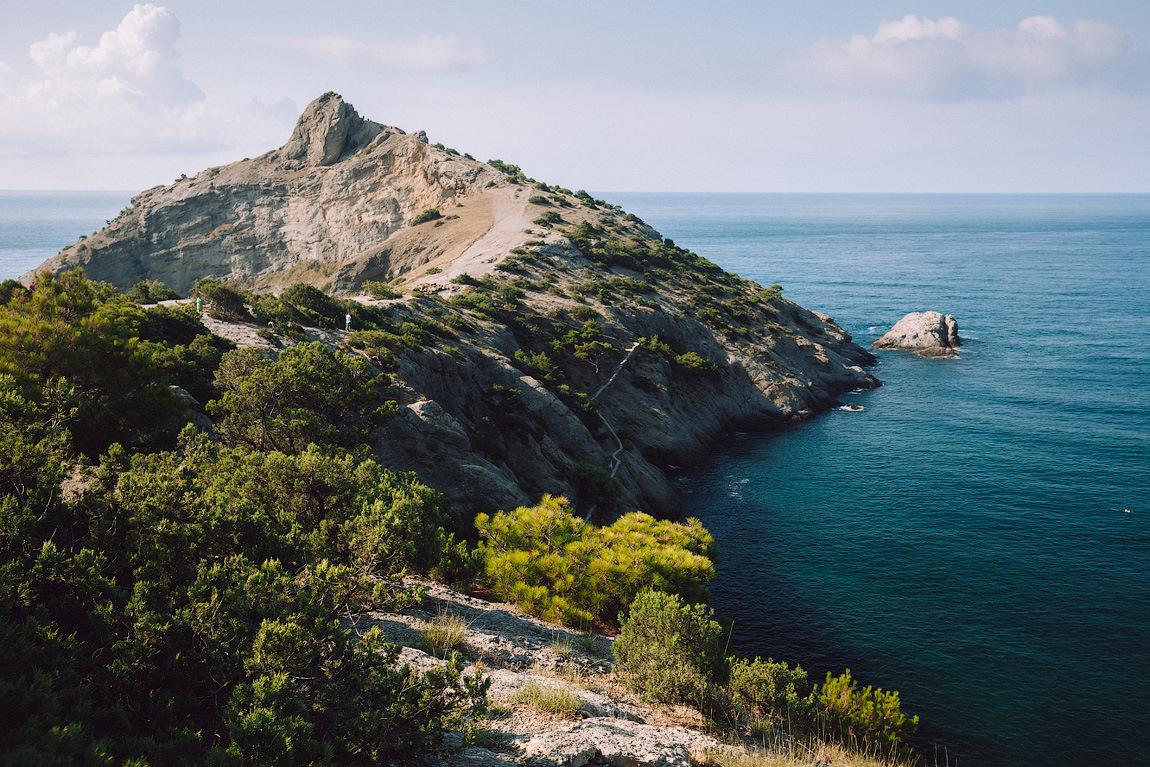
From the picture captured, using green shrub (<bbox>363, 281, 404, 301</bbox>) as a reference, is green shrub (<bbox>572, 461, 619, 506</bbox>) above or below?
below

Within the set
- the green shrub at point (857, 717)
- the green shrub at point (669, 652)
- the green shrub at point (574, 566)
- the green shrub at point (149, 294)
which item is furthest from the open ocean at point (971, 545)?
the green shrub at point (149, 294)

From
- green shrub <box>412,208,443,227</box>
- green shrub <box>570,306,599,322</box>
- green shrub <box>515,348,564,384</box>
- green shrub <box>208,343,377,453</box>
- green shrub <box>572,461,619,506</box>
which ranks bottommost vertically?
green shrub <box>572,461,619,506</box>

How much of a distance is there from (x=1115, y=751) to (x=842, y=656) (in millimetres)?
10742

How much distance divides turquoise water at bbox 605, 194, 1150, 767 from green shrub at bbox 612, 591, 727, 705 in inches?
669

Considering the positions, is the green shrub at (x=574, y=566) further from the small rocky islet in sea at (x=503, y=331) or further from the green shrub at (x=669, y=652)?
the green shrub at (x=669, y=652)

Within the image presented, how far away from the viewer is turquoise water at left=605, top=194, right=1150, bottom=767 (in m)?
29.3

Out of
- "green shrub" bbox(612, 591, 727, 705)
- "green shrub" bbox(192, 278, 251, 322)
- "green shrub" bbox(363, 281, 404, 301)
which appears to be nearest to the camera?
"green shrub" bbox(612, 591, 727, 705)

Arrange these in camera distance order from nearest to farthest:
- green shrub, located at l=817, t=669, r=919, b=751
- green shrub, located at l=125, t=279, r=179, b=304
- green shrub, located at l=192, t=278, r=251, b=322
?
green shrub, located at l=817, t=669, r=919, b=751
green shrub, located at l=192, t=278, r=251, b=322
green shrub, located at l=125, t=279, r=179, b=304

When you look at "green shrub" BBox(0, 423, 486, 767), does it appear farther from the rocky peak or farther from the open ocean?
the rocky peak

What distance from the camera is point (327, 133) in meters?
113

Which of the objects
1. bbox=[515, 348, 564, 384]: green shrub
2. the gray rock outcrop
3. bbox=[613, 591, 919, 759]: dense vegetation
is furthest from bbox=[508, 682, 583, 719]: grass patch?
bbox=[515, 348, 564, 384]: green shrub

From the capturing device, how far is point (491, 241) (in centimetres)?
8844

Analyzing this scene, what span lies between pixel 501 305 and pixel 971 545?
45269 millimetres

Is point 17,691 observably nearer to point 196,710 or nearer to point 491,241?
point 196,710
